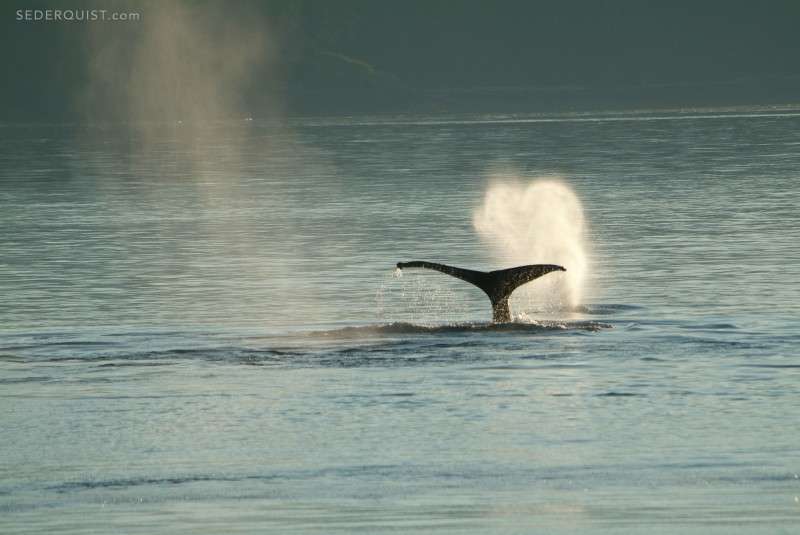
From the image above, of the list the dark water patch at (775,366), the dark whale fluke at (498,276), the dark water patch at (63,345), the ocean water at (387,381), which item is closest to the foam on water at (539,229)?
the ocean water at (387,381)

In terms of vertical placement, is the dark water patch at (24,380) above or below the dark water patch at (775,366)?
below

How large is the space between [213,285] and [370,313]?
5.66 m

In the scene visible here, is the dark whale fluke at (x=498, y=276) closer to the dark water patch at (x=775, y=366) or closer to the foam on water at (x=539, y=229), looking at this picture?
the dark water patch at (x=775, y=366)

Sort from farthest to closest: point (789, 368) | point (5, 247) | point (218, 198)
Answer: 1. point (218, 198)
2. point (5, 247)
3. point (789, 368)

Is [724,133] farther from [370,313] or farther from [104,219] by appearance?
[370,313]

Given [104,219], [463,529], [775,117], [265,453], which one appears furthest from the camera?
[775,117]

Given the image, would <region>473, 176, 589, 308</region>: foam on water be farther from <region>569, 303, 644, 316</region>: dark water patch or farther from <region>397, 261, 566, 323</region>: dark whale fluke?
<region>397, 261, 566, 323</region>: dark whale fluke

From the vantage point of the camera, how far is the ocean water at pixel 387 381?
16375mm

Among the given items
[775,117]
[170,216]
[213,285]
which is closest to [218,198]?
[170,216]

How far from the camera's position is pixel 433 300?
32.4 meters

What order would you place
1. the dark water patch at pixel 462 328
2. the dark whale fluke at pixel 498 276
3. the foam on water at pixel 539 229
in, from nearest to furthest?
Answer: the dark whale fluke at pixel 498 276 → the dark water patch at pixel 462 328 → the foam on water at pixel 539 229

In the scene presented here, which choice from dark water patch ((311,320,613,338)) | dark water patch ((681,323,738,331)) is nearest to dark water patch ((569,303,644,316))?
dark water patch ((311,320,613,338))

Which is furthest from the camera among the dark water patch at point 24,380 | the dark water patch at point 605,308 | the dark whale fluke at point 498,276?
the dark water patch at point 605,308

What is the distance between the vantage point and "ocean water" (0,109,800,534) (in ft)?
53.7
